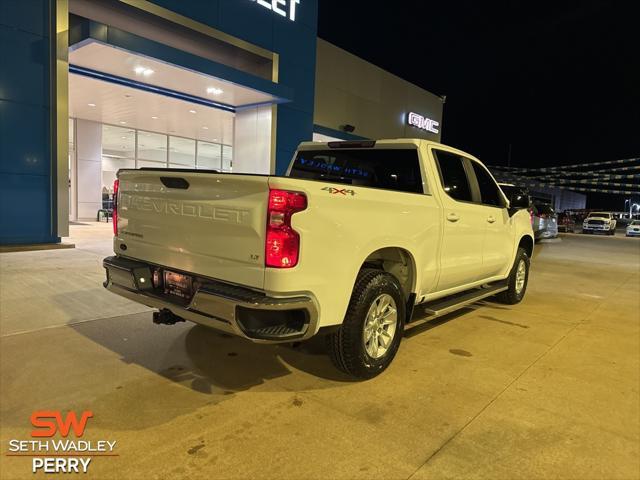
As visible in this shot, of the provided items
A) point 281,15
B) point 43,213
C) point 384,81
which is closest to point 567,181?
point 384,81

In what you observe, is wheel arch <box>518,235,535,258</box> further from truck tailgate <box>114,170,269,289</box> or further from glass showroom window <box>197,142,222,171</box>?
glass showroom window <box>197,142,222,171</box>

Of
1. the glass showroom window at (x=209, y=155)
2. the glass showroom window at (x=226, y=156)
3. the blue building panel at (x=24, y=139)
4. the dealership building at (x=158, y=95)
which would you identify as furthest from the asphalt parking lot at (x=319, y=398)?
the glass showroom window at (x=226, y=156)

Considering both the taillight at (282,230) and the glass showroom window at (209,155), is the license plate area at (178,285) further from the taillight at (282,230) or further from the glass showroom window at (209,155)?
the glass showroom window at (209,155)

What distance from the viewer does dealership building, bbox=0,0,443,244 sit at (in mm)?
9898

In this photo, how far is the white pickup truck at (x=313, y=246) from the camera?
310cm

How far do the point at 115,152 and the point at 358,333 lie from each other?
21213 millimetres

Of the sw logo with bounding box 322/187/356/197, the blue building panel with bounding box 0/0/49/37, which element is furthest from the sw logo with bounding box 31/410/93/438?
the blue building panel with bounding box 0/0/49/37

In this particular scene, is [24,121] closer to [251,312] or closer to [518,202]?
[251,312]

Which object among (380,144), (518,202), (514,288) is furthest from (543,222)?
(380,144)

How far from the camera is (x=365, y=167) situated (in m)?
5.22

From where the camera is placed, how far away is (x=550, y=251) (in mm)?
15906

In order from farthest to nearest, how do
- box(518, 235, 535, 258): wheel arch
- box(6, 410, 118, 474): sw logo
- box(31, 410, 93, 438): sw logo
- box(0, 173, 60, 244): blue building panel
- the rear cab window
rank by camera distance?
box(0, 173, 60, 244): blue building panel → box(518, 235, 535, 258): wheel arch → the rear cab window → box(31, 410, 93, 438): sw logo → box(6, 410, 118, 474): sw logo

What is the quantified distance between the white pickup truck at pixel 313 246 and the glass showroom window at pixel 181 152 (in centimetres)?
1884

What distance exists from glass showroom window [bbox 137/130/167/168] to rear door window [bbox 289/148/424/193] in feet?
59.7
